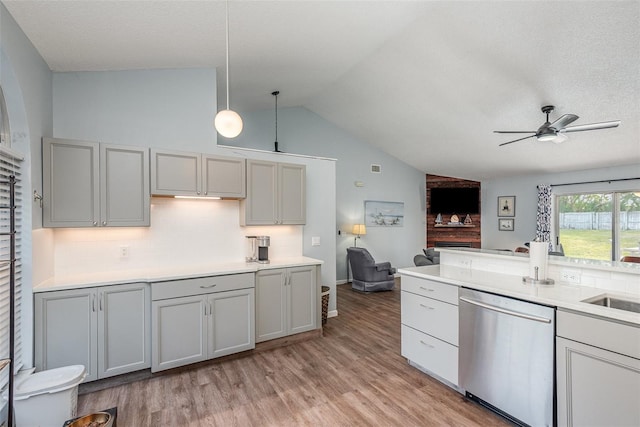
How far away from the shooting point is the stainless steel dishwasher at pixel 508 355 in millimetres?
1880

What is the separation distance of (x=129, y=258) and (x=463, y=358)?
3.21 metres

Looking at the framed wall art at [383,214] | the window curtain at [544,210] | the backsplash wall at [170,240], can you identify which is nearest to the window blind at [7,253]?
the backsplash wall at [170,240]

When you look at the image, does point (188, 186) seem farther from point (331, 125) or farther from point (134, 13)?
point (331, 125)

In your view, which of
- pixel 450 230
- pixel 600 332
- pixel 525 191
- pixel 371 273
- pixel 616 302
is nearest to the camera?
pixel 600 332

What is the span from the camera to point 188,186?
3.12 metres

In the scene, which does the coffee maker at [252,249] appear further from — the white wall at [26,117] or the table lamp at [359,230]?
the table lamp at [359,230]

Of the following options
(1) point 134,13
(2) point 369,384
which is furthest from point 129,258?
(2) point 369,384

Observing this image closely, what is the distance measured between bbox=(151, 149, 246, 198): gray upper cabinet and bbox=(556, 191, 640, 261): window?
7.30 meters

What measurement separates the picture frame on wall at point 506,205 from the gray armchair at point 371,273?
3.86 metres

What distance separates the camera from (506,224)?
774 cm

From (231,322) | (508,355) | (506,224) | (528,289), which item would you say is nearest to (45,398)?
(231,322)

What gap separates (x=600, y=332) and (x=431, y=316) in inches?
45.7

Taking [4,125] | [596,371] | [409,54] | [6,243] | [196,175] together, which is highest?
[409,54]

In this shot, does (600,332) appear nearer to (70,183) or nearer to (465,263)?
(465,263)
